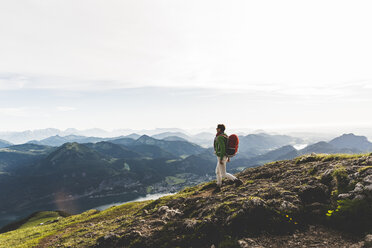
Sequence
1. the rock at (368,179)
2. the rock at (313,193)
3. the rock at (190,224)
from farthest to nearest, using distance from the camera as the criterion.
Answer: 1. the rock at (190,224)
2. the rock at (313,193)
3. the rock at (368,179)

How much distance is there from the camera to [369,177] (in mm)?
11195

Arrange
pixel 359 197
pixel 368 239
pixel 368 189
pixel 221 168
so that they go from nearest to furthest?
pixel 368 239 < pixel 359 197 < pixel 368 189 < pixel 221 168

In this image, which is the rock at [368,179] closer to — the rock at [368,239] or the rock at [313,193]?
the rock at [313,193]

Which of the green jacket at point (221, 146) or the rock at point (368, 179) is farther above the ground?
the green jacket at point (221, 146)

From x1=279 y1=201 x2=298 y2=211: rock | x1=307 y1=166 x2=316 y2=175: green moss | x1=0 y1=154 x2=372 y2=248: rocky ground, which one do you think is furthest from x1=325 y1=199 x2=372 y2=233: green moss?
x1=307 y1=166 x2=316 y2=175: green moss

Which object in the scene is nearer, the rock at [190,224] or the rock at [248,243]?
the rock at [248,243]

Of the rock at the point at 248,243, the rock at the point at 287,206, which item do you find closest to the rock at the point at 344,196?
the rock at the point at 287,206

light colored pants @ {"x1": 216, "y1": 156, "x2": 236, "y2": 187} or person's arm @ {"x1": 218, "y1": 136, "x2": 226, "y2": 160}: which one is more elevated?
person's arm @ {"x1": 218, "y1": 136, "x2": 226, "y2": 160}

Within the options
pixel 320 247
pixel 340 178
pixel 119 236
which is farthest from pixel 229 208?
pixel 119 236

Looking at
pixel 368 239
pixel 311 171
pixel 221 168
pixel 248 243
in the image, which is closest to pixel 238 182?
pixel 221 168

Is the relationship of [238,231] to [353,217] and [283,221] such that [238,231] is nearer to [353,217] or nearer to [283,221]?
[283,221]

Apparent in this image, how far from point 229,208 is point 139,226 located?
300 inches

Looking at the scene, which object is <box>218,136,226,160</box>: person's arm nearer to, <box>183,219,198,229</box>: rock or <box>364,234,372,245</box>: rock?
<box>183,219,198,229</box>: rock

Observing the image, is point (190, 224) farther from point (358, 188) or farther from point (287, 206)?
point (358, 188)
